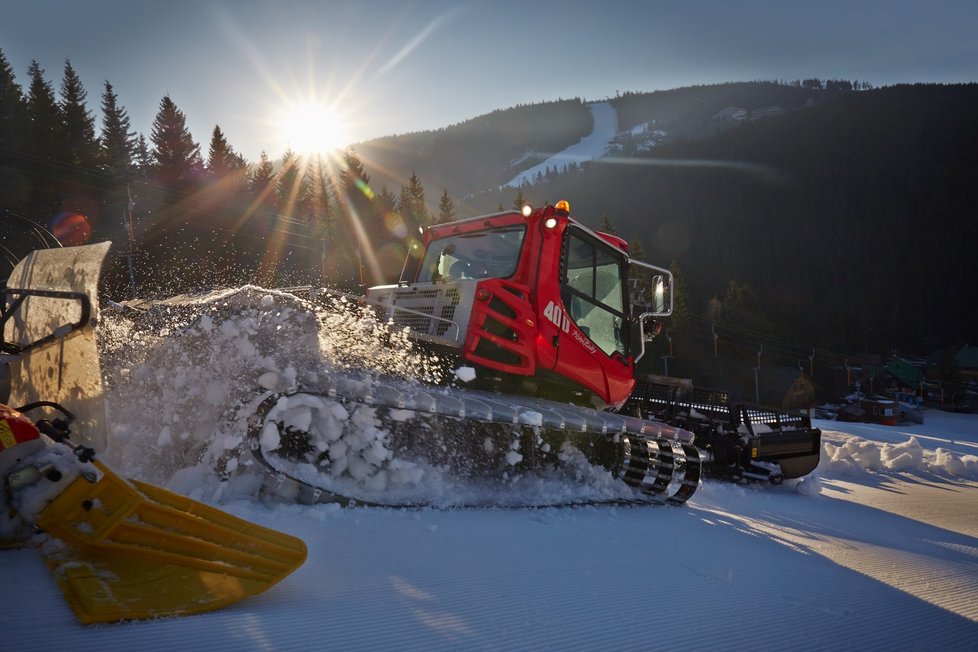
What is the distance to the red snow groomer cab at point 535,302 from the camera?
15.6 ft

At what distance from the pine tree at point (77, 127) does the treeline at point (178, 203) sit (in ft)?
Answer: 0.22

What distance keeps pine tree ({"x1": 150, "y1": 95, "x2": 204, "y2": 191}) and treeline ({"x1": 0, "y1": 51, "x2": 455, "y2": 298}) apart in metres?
0.06

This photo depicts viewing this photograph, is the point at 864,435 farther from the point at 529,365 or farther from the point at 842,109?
the point at 842,109

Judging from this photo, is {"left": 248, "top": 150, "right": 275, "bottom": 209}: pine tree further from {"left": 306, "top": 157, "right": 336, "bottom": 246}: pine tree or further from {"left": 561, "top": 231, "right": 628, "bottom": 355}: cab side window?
{"left": 561, "top": 231, "right": 628, "bottom": 355}: cab side window

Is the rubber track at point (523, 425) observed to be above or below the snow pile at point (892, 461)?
above

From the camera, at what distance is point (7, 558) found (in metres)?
1.99

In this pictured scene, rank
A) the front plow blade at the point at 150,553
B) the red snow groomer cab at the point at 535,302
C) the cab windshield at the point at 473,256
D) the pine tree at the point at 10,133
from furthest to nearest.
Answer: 1. the pine tree at the point at 10,133
2. the cab windshield at the point at 473,256
3. the red snow groomer cab at the point at 535,302
4. the front plow blade at the point at 150,553

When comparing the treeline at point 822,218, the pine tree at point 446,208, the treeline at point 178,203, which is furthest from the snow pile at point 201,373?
the treeline at point 822,218

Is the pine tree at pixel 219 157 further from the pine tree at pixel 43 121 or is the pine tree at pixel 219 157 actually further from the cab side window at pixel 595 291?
the cab side window at pixel 595 291

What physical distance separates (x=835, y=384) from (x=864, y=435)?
41.1m

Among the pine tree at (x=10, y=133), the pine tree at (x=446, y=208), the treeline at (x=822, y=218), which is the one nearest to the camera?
the pine tree at (x=10, y=133)

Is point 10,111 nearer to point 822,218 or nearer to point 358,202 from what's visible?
point 358,202

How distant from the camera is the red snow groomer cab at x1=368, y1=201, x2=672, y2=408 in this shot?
187 inches

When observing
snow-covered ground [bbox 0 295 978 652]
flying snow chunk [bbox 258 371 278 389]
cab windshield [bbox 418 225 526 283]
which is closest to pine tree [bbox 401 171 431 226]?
cab windshield [bbox 418 225 526 283]
